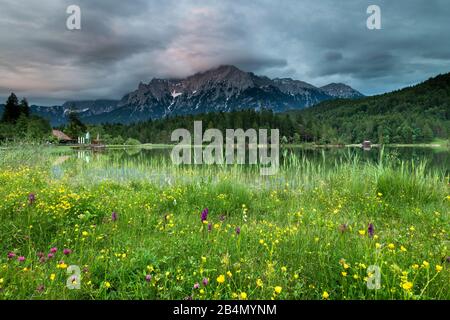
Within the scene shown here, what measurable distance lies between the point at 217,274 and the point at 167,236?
1.42 m

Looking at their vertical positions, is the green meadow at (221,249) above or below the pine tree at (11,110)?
below

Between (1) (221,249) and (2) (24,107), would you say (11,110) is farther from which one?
(1) (221,249)

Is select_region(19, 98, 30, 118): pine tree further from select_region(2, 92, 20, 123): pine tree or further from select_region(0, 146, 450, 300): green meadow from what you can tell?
select_region(0, 146, 450, 300): green meadow

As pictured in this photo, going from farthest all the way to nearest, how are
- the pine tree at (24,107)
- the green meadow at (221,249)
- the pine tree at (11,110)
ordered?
the pine tree at (24,107), the pine tree at (11,110), the green meadow at (221,249)

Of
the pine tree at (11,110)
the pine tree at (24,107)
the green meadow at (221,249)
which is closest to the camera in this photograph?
the green meadow at (221,249)

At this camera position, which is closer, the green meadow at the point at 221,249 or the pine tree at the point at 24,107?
the green meadow at the point at 221,249

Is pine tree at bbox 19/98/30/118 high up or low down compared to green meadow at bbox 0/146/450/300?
up

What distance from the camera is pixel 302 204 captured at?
7.16 m

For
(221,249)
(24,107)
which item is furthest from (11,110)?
(221,249)

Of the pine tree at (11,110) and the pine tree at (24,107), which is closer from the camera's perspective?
the pine tree at (11,110)

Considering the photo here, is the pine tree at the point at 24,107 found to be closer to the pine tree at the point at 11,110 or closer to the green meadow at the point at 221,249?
the pine tree at the point at 11,110

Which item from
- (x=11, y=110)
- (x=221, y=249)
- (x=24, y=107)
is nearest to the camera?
(x=221, y=249)

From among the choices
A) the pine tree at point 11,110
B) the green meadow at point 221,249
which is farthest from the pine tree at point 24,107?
the green meadow at point 221,249

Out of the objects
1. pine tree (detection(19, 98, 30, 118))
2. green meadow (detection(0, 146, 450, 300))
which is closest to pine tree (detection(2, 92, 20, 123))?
pine tree (detection(19, 98, 30, 118))
